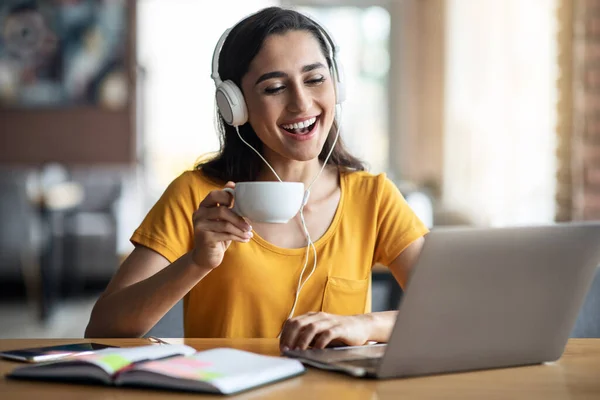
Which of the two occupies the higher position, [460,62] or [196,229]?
[460,62]

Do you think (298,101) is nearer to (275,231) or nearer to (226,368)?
(275,231)

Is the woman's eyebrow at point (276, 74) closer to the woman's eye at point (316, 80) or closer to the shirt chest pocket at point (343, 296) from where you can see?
the woman's eye at point (316, 80)

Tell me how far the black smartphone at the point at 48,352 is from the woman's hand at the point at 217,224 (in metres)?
0.20

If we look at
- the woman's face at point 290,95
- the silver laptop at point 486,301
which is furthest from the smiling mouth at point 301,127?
the silver laptop at point 486,301

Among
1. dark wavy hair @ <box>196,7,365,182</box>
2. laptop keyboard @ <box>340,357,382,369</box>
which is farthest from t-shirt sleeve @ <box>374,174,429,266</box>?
laptop keyboard @ <box>340,357,382,369</box>

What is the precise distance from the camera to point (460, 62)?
4.95 m

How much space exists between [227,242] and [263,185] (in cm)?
16

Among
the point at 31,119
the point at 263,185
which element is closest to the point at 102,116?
the point at 31,119

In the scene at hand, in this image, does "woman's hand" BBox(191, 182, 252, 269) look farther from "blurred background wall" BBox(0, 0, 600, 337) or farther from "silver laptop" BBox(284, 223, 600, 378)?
"blurred background wall" BBox(0, 0, 600, 337)

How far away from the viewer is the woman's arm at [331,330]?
1.09 m

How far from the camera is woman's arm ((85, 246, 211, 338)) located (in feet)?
4.16

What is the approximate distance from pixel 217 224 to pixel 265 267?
32 cm

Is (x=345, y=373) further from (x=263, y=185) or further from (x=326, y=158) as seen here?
(x=326, y=158)

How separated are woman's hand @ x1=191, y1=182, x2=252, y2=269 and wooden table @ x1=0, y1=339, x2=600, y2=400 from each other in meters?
0.27
